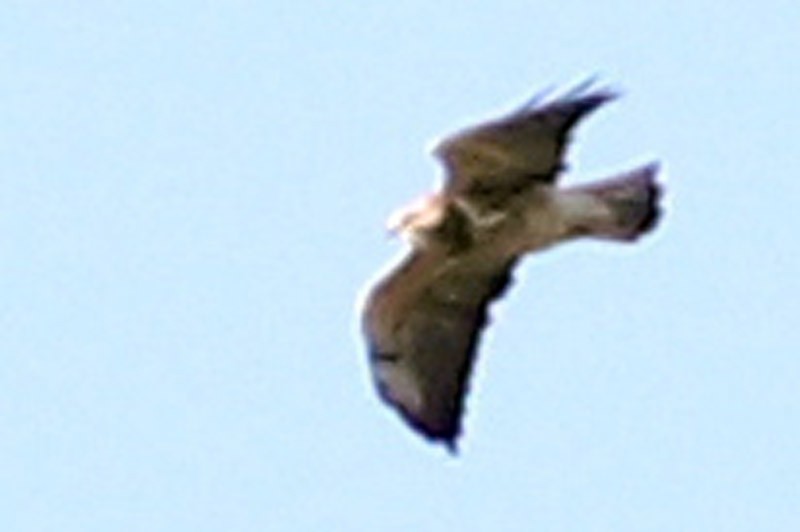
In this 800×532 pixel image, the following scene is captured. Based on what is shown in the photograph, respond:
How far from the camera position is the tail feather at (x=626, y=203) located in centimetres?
1864

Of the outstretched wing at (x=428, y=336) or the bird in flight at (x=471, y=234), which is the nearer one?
the bird in flight at (x=471, y=234)

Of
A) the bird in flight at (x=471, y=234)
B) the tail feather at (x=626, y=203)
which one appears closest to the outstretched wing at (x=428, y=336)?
the bird in flight at (x=471, y=234)

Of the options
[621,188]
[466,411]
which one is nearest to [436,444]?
[466,411]

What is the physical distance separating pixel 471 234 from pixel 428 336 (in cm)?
90

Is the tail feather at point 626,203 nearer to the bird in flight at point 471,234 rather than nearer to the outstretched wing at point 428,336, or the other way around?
the bird in flight at point 471,234

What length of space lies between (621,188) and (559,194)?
310mm

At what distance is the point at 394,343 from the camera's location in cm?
1936

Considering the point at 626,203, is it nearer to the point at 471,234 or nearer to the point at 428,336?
the point at 471,234

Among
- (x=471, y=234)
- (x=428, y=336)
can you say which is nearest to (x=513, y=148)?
(x=471, y=234)

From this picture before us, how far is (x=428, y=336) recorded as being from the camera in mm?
19422

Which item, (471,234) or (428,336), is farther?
(428,336)

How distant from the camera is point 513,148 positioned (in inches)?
723

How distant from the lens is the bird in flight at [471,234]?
60.4 ft

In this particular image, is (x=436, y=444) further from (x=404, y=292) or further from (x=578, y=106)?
(x=578, y=106)
